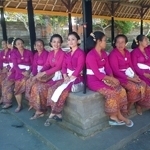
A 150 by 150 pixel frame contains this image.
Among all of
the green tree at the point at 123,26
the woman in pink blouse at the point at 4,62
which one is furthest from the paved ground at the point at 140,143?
the green tree at the point at 123,26

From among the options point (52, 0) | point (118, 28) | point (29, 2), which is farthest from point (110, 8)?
point (118, 28)

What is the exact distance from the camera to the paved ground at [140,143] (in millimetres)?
2471

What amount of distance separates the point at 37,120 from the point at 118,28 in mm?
15463

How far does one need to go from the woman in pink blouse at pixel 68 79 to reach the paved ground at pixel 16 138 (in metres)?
0.31

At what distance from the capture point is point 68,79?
279 cm

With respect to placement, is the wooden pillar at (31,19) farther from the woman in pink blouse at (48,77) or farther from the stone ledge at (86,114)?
the stone ledge at (86,114)

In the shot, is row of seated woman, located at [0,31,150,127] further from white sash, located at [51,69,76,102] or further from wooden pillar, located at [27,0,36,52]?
wooden pillar, located at [27,0,36,52]

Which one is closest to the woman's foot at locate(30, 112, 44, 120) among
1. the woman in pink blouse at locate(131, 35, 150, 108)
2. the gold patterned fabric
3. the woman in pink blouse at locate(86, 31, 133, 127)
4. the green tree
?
the woman in pink blouse at locate(86, 31, 133, 127)

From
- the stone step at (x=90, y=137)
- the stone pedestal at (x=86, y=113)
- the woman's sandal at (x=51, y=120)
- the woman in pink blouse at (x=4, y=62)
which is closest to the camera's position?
the stone step at (x=90, y=137)

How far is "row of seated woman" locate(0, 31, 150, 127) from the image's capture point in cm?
266

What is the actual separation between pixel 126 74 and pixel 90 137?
1.01 metres

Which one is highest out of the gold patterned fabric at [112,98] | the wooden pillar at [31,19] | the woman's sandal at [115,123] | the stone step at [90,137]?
the wooden pillar at [31,19]

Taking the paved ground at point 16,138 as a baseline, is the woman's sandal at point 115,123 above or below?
above

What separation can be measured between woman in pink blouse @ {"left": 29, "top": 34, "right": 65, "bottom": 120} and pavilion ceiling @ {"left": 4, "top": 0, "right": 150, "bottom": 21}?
2.91m
